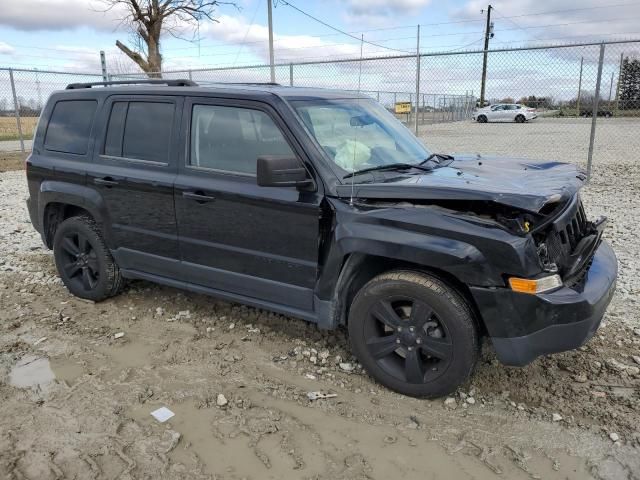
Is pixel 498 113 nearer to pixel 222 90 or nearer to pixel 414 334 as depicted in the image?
pixel 222 90

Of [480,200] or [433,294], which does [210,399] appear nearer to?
[433,294]

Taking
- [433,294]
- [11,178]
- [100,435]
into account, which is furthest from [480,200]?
[11,178]

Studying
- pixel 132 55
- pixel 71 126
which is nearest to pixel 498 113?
pixel 132 55


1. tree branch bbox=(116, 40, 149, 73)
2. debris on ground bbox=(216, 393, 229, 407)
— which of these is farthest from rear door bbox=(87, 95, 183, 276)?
tree branch bbox=(116, 40, 149, 73)

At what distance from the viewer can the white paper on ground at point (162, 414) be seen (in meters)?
3.03

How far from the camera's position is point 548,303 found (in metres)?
2.77

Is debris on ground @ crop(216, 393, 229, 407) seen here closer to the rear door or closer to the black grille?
the rear door

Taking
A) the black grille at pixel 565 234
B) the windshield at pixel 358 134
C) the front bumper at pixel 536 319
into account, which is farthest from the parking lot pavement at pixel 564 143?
the front bumper at pixel 536 319

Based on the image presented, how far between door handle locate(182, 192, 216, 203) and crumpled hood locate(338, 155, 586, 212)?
39.5 inches

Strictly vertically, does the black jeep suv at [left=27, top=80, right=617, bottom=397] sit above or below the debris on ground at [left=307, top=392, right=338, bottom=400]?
above

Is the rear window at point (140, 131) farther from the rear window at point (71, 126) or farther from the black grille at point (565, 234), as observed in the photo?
the black grille at point (565, 234)

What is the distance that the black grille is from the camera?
298cm

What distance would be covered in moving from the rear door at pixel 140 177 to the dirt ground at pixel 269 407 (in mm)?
599

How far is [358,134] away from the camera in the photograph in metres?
3.82
